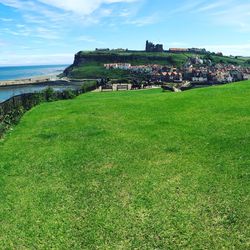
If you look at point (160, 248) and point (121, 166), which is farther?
point (121, 166)

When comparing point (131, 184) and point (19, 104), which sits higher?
point (131, 184)

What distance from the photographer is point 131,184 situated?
1181 cm

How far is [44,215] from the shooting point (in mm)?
10172

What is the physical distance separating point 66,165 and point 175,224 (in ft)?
19.8

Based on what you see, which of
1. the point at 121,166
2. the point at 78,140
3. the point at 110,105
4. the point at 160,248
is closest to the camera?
the point at 160,248

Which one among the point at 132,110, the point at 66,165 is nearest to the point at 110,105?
the point at 132,110

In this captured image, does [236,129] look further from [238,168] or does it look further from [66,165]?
[66,165]

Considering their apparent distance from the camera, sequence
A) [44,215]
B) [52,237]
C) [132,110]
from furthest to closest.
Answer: [132,110] → [44,215] → [52,237]

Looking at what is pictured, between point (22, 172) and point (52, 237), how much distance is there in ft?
17.2

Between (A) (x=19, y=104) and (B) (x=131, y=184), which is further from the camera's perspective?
(A) (x=19, y=104)

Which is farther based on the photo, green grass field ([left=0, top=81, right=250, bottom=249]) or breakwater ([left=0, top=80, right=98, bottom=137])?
breakwater ([left=0, top=80, right=98, bottom=137])

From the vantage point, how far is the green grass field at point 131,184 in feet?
29.2

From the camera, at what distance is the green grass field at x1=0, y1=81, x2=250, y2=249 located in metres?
8.91

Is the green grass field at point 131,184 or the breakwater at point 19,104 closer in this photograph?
the green grass field at point 131,184
